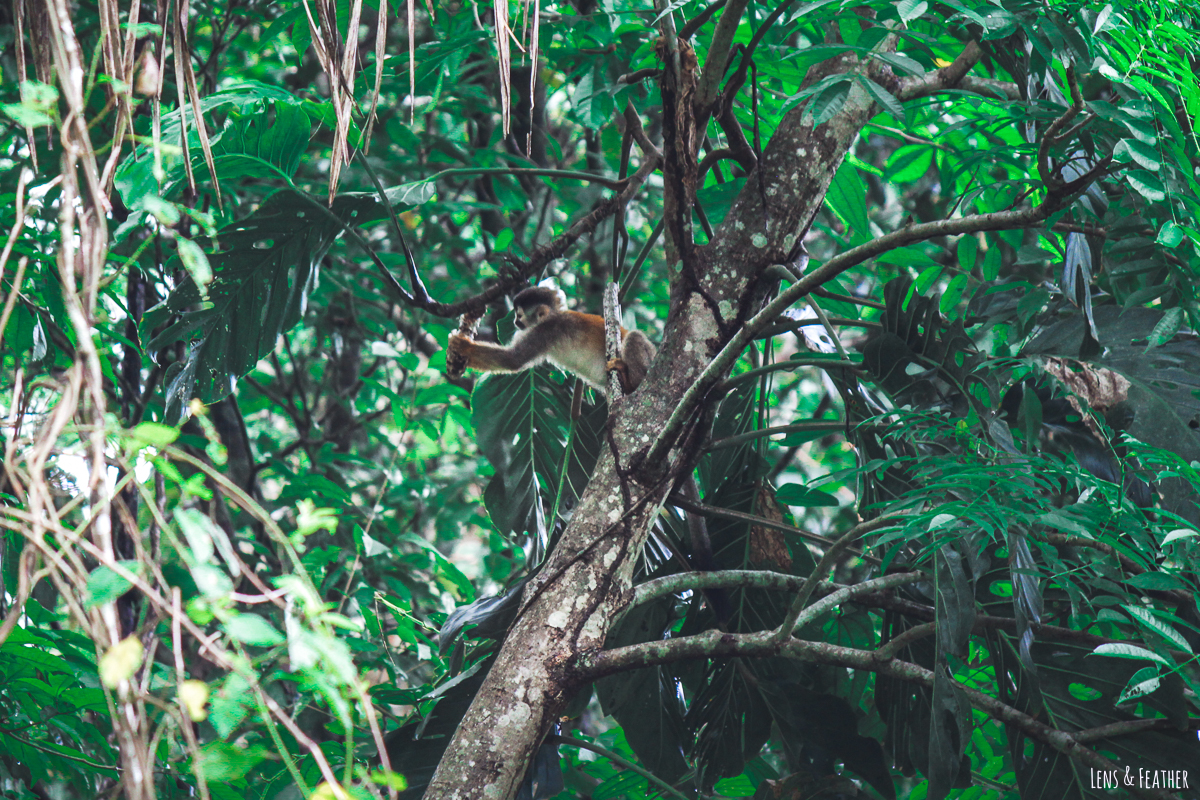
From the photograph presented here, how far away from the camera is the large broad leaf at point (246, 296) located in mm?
2305

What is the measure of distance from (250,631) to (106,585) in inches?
6.7

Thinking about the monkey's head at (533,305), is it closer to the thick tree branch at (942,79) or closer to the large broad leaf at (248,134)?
the large broad leaf at (248,134)

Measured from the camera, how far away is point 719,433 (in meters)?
2.94

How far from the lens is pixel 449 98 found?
4762 millimetres

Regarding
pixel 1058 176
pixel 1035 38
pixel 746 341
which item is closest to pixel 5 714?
pixel 746 341

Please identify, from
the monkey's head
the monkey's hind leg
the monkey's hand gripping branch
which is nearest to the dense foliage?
the monkey's hand gripping branch

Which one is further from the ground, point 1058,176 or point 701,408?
point 1058,176

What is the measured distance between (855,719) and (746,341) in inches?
45.4

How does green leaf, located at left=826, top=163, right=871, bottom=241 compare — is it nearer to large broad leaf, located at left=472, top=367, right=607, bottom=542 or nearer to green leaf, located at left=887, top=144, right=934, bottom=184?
green leaf, located at left=887, top=144, right=934, bottom=184

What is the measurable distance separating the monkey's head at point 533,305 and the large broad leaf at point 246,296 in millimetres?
1467

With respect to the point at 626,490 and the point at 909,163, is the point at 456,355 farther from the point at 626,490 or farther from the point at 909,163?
the point at 909,163

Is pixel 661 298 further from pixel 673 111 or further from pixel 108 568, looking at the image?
pixel 108 568

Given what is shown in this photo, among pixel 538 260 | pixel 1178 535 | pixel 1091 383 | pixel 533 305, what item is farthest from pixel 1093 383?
pixel 533 305

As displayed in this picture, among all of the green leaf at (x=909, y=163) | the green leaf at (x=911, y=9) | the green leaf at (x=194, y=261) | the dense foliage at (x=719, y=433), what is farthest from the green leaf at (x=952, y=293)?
the green leaf at (x=194, y=261)
